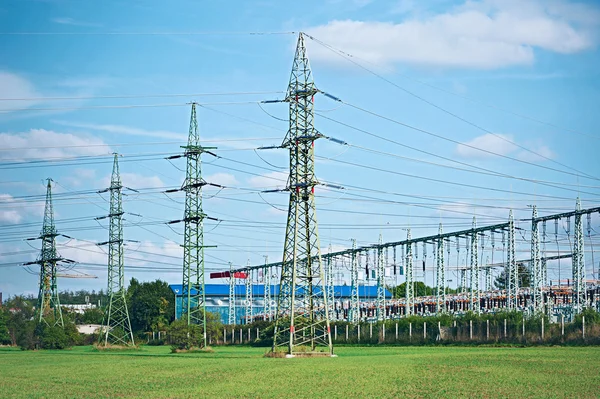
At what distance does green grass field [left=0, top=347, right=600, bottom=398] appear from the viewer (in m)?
30.3

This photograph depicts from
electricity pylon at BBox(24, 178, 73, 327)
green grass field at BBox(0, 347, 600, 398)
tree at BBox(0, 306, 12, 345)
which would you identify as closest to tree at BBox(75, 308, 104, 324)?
tree at BBox(0, 306, 12, 345)

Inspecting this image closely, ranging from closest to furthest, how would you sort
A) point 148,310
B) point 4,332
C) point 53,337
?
point 53,337 → point 4,332 → point 148,310

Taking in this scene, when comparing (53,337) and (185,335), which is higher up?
(185,335)

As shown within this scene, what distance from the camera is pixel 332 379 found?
3538 cm

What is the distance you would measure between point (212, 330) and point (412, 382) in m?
48.9

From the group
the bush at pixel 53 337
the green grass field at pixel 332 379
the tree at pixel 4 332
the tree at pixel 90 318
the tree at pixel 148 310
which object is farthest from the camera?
the tree at pixel 90 318

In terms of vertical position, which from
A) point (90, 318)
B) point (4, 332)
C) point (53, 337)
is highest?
point (53, 337)

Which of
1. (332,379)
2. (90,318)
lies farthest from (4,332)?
(332,379)

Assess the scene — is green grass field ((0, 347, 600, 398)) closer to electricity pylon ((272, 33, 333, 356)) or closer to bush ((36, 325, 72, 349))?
electricity pylon ((272, 33, 333, 356))

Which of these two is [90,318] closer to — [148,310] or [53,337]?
[148,310]

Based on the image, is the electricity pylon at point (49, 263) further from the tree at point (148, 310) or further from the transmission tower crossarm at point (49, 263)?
the tree at point (148, 310)

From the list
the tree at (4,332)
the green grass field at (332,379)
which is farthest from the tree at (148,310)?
the green grass field at (332,379)

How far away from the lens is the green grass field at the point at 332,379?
99.3 ft

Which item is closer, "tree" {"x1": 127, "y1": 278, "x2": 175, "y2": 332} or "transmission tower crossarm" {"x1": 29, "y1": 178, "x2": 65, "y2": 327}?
"transmission tower crossarm" {"x1": 29, "y1": 178, "x2": 65, "y2": 327}
